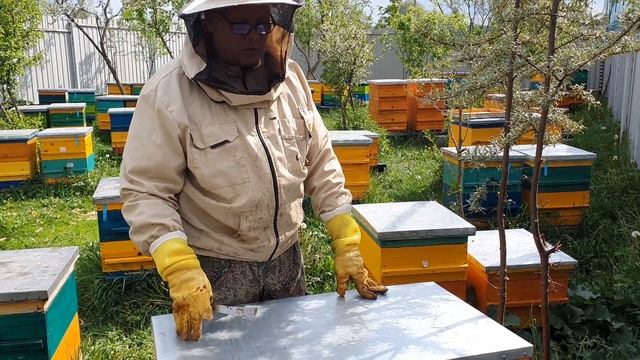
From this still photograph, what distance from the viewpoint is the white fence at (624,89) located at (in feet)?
20.2

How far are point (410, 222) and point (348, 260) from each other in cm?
116

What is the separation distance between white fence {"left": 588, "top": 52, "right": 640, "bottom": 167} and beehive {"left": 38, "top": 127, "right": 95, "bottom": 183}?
578 cm

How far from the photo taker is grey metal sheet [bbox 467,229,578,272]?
9.80 ft

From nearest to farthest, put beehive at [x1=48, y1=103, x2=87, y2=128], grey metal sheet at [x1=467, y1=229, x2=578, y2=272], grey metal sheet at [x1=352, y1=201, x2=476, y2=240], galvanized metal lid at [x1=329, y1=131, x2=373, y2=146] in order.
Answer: grey metal sheet at [x1=352, y1=201, x2=476, y2=240] → grey metal sheet at [x1=467, y1=229, x2=578, y2=272] → galvanized metal lid at [x1=329, y1=131, x2=373, y2=146] → beehive at [x1=48, y1=103, x2=87, y2=128]

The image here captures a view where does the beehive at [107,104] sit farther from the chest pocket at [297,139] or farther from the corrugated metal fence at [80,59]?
the chest pocket at [297,139]

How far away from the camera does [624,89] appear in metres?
7.38

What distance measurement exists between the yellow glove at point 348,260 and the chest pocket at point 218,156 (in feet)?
1.37

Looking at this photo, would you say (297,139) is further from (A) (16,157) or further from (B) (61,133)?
(A) (16,157)

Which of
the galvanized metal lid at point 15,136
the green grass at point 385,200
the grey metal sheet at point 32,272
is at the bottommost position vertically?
the green grass at point 385,200

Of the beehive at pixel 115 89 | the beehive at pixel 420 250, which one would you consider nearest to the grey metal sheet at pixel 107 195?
the beehive at pixel 420 250

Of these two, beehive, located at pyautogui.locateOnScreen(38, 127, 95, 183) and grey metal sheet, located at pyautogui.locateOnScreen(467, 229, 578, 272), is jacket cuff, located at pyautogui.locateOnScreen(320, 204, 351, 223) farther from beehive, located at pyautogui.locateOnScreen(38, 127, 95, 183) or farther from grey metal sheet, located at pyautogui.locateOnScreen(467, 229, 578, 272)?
beehive, located at pyautogui.locateOnScreen(38, 127, 95, 183)

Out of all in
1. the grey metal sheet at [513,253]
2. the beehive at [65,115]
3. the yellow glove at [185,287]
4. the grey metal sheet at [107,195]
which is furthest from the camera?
the beehive at [65,115]

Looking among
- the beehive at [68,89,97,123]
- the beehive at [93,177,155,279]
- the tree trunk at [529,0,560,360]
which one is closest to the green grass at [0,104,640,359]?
the beehive at [93,177,155,279]

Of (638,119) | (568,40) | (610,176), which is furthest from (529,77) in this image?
(638,119)
